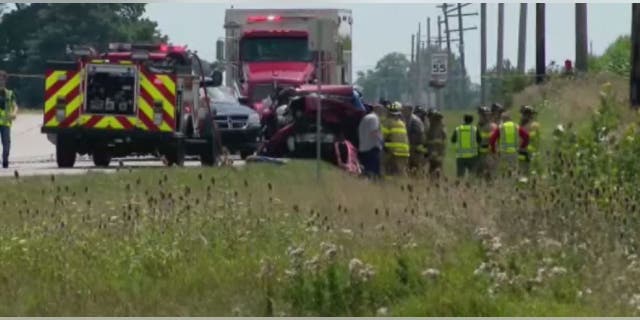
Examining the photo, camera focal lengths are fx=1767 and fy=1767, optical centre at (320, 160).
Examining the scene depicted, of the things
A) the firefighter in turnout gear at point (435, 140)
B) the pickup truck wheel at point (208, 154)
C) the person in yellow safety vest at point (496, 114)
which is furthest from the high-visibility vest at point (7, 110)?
the person in yellow safety vest at point (496, 114)

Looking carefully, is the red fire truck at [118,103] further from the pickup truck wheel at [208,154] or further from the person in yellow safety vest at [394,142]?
the person in yellow safety vest at [394,142]

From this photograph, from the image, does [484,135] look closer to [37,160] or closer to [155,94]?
[155,94]

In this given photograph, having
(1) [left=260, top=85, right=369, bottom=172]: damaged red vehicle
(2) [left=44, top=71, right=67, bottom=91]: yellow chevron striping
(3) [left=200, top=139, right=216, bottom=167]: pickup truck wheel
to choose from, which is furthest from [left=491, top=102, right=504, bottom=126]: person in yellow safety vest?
(2) [left=44, top=71, right=67, bottom=91]: yellow chevron striping

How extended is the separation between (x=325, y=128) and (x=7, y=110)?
5.30 m

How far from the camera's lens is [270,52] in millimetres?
43969

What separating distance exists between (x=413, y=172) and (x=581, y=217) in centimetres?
897

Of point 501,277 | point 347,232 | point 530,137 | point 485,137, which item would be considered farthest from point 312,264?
point 485,137

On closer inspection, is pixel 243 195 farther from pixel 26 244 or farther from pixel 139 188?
pixel 26 244

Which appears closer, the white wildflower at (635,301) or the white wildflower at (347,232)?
the white wildflower at (635,301)

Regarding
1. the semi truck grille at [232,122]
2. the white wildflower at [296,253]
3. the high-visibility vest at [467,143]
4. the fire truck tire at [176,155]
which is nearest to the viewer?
the white wildflower at [296,253]

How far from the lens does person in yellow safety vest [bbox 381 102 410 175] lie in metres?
26.9

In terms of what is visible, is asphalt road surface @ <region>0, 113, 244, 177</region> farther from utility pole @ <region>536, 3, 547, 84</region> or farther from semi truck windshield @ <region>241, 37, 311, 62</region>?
utility pole @ <region>536, 3, 547, 84</region>

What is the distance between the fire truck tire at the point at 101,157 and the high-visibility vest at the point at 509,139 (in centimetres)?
756

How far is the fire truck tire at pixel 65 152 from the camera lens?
29844mm
